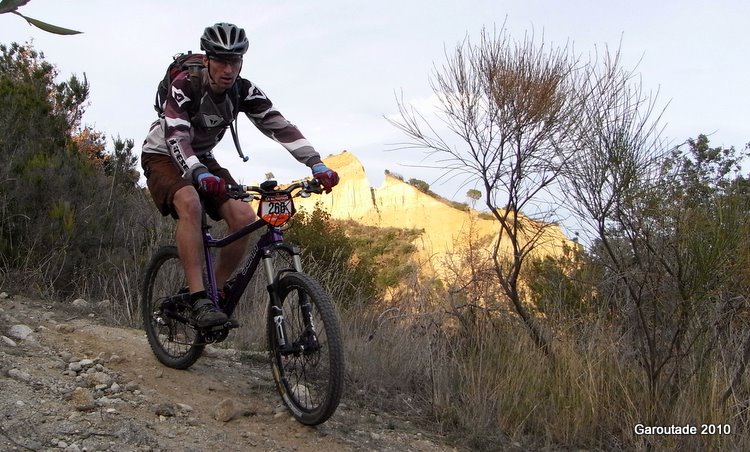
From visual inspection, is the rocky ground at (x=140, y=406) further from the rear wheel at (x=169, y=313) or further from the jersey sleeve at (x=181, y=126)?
the jersey sleeve at (x=181, y=126)

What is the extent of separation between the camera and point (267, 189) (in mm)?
3832

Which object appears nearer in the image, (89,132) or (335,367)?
(335,367)

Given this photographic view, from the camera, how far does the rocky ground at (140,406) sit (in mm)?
3463

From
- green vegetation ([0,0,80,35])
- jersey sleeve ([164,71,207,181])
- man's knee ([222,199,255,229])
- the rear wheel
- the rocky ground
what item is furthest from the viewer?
the rear wheel

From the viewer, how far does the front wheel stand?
3594 mm

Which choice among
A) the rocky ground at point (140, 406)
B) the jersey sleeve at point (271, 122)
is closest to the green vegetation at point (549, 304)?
the rocky ground at point (140, 406)

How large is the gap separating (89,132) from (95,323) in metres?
13.9

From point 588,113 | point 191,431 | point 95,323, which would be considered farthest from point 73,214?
point 588,113

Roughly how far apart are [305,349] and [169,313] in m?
1.20

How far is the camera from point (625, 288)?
5883mm

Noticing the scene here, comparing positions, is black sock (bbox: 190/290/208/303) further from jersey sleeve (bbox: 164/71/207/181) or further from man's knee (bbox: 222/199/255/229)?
jersey sleeve (bbox: 164/71/207/181)

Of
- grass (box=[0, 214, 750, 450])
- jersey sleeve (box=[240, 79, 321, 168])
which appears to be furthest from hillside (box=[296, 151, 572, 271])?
jersey sleeve (box=[240, 79, 321, 168])

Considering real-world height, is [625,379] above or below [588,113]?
below

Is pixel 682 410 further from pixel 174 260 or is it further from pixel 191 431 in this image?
pixel 174 260
